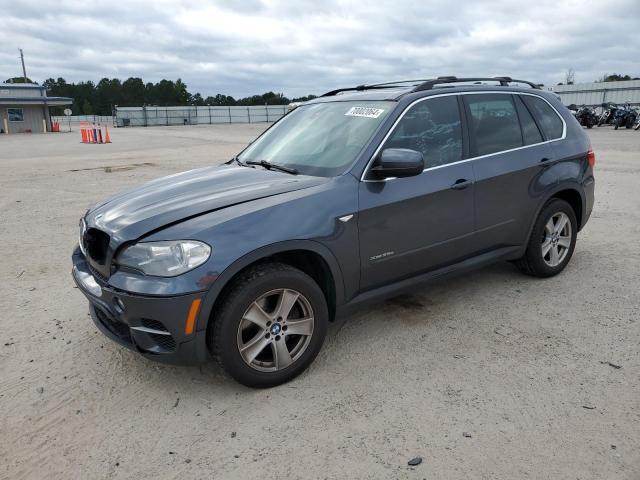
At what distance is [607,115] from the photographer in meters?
29.9

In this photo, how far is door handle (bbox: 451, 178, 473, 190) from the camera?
382 centimetres

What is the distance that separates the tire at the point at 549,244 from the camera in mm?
4586

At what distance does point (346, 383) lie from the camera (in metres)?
3.22

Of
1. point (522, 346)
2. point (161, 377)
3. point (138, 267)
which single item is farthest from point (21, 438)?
point (522, 346)

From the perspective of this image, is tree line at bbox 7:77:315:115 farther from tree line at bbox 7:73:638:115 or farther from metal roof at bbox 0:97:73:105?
metal roof at bbox 0:97:73:105

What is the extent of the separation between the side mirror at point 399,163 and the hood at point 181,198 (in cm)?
40

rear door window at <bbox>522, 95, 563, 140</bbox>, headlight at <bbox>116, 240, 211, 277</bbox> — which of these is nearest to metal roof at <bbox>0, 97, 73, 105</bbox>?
rear door window at <bbox>522, 95, 563, 140</bbox>

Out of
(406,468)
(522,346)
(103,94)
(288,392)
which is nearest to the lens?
(406,468)

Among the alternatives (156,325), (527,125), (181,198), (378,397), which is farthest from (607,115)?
(156,325)

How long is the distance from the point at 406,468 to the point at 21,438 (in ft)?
Answer: 6.65

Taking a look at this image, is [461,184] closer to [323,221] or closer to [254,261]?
[323,221]

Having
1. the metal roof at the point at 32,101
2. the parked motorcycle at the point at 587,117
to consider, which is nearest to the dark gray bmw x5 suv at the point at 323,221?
the parked motorcycle at the point at 587,117

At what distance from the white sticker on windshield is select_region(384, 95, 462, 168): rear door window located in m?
0.19

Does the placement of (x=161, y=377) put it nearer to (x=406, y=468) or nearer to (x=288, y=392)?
(x=288, y=392)
